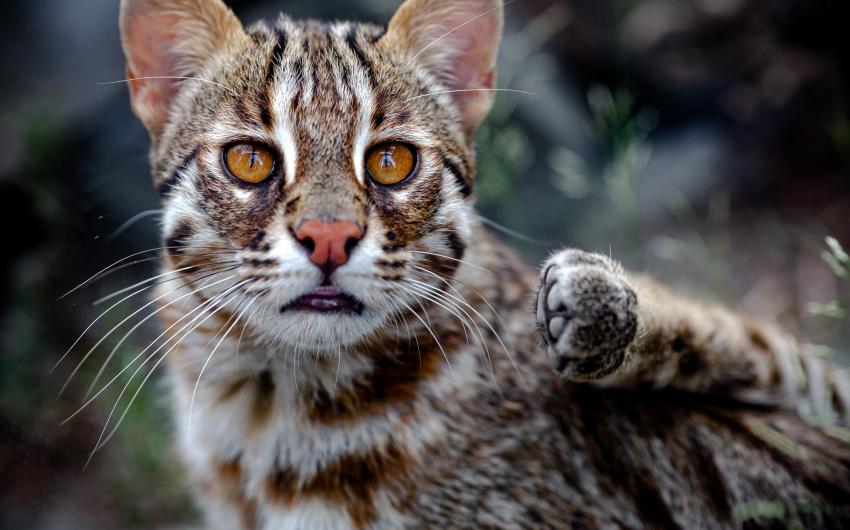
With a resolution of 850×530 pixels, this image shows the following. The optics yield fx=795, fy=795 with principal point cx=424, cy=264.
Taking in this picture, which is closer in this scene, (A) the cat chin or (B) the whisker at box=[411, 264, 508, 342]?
(A) the cat chin

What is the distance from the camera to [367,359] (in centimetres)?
256

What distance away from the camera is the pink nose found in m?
2.10

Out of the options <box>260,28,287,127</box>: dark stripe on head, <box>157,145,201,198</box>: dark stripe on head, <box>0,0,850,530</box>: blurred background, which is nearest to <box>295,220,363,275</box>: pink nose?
<box>260,28,287,127</box>: dark stripe on head

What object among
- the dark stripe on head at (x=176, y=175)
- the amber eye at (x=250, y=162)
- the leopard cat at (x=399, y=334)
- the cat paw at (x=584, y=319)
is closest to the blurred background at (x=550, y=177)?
the dark stripe on head at (x=176, y=175)

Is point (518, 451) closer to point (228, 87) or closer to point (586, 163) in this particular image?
point (228, 87)

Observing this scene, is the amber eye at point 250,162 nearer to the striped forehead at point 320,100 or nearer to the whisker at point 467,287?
the striped forehead at point 320,100

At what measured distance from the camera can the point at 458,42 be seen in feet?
9.03

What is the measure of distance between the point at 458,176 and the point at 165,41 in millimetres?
1051

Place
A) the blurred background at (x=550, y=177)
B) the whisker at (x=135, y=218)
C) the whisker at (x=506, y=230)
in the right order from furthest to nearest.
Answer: the blurred background at (x=550, y=177) < the whisker at (x=506, y=230) < the whisker at (x=135, y=218)

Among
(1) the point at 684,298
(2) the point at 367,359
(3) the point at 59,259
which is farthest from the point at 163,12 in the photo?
(3) the point at 59,259

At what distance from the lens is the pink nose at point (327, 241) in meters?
2.10

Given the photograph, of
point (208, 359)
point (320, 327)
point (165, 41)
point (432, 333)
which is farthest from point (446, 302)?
point (165, 41)

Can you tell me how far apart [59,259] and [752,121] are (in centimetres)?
499

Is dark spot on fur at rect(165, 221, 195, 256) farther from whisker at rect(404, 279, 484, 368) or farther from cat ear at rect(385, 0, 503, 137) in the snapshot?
cat ear at rect(385, 0, 503, 137)
